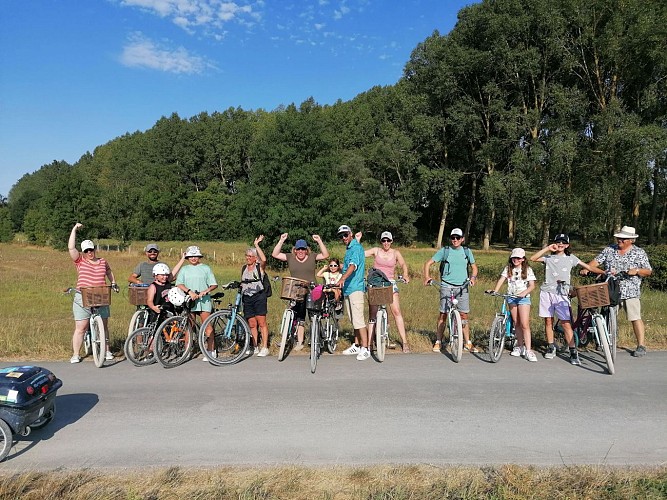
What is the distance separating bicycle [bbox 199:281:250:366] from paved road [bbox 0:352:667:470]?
332 millimetres

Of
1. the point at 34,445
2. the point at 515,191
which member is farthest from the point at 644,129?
the point at 34,445

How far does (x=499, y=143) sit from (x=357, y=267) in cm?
3605

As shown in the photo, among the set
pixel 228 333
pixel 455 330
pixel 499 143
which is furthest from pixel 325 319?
pixel 499 143

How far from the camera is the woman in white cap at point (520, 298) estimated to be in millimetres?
7422

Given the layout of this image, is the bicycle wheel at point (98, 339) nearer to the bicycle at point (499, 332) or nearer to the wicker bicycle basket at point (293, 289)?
the wicker bicycle basket at point (293, 289)

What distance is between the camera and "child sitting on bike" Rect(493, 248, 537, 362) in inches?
292

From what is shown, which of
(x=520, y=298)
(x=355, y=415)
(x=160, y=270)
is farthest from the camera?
(x=160, y=270)

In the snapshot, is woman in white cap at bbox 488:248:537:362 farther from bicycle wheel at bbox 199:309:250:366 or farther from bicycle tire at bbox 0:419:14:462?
bicycle tire at bbox 0:419:14:462

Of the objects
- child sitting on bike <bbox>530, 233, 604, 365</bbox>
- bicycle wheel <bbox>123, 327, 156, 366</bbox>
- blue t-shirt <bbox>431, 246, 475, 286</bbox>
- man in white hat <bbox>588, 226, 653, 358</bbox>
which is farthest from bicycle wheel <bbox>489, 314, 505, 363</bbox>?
bicycle wheel <bbox>123, 327, 156, 366</bbox>

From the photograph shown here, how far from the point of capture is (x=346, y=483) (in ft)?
11.9

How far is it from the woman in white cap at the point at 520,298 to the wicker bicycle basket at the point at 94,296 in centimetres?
641

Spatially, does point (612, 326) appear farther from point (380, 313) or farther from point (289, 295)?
point (289, 295)

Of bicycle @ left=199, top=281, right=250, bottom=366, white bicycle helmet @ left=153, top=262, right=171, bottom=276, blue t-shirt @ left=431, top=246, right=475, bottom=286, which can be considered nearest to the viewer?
bicycle @ left=199, top=281, right=250, bottom=366

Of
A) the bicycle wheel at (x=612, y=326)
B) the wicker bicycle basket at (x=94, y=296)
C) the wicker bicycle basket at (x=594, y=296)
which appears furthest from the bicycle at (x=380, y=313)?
the wicker bicycle basket at (x=94, y=296)
